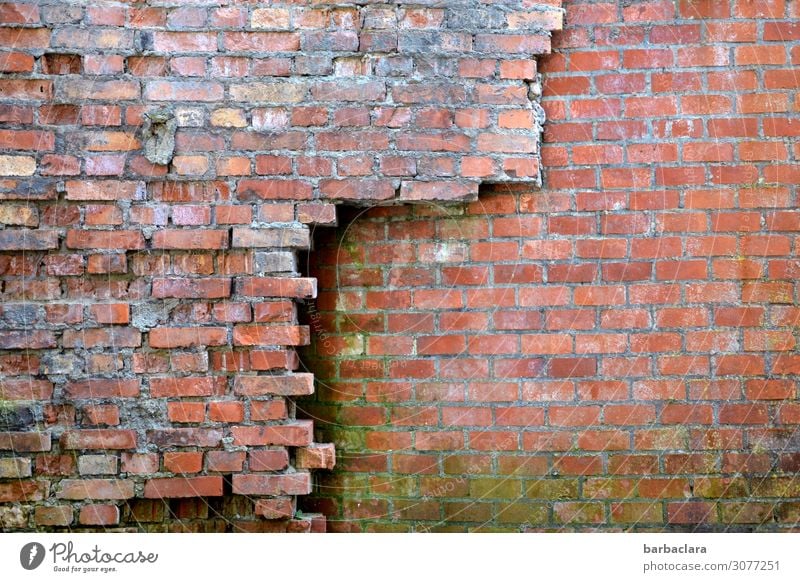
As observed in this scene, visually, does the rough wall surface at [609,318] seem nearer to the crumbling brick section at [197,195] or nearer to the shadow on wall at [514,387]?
the shadow on wall at [514,387]

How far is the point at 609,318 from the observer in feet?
8.02

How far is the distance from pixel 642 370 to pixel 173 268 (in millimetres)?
1534

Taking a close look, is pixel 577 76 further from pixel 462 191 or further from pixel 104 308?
pixel 104 308

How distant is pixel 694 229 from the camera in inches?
96.4

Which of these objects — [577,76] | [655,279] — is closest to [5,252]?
[577,76]

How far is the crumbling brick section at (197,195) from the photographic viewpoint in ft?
7.75

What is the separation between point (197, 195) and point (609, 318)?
138 cm
